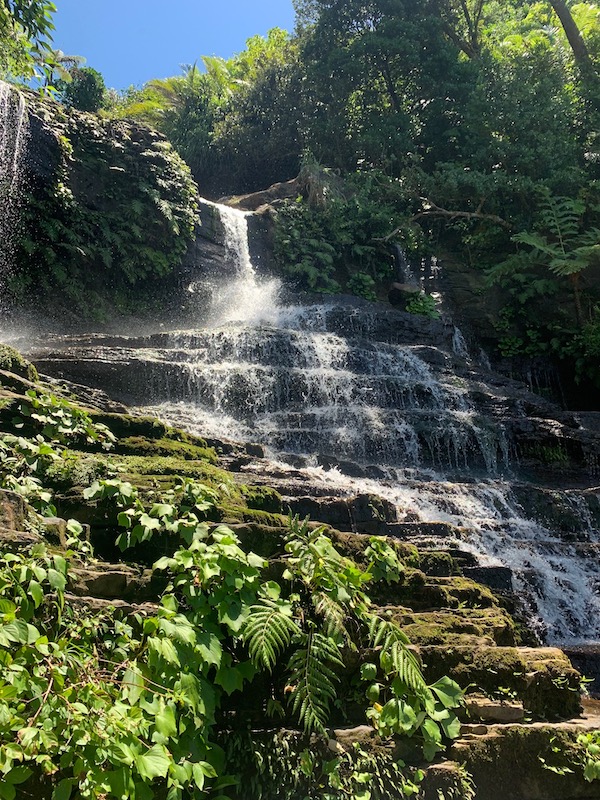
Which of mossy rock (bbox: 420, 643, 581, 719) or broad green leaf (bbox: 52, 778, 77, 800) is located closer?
A: broad green leaf (bbox: 52, 778, 77, 800)

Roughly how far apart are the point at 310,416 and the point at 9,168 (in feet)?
36.4

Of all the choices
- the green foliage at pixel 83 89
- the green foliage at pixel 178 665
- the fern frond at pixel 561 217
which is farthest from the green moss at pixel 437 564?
the green foliage at pixel 83 89

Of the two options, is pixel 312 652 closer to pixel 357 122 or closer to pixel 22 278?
pixel 22 278

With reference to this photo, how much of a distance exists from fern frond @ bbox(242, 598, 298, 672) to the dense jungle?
0.05 feet

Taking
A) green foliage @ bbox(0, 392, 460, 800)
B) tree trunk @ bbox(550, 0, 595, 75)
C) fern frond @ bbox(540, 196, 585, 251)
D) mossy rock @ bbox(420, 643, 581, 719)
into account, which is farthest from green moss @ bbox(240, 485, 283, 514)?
tree trunk @ bbox(550, 0, 595, 75)

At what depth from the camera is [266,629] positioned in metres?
2.92

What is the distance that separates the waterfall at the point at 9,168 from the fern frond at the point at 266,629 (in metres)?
15.9

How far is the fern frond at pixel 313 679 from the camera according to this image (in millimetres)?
2979

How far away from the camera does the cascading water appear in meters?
8.18

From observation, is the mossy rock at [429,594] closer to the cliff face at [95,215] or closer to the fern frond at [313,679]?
the fern frond at [313,679]

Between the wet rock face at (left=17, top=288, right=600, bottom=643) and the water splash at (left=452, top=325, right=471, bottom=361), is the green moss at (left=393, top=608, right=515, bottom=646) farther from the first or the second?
the water splash at (left=452, top=325, right=471, bottom=361)

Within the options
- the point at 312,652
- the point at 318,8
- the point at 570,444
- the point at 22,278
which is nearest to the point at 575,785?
the point at 312,652

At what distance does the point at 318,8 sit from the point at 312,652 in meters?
28.7

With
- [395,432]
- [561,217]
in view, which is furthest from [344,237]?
[395,432]
